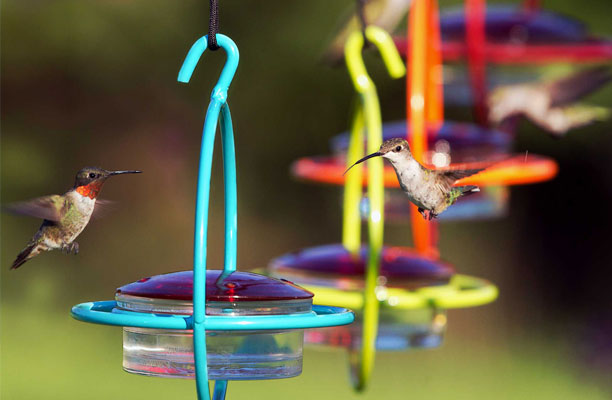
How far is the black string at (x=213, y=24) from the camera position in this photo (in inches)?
75.9

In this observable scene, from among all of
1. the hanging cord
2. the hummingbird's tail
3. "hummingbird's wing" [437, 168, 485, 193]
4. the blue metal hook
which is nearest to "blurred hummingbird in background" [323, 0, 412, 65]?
the hanging cord

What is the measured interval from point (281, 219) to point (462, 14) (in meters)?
4.34

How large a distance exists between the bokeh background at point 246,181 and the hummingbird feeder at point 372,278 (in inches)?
200

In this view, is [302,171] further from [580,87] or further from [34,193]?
[34,193]

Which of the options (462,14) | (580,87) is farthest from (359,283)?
(462,14)

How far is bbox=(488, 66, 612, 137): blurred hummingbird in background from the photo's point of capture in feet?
14.0

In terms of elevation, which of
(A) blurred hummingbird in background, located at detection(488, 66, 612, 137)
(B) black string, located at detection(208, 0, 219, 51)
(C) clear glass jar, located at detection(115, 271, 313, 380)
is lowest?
(C) clear glass jar, located at detection(115, 271, 313, 380)

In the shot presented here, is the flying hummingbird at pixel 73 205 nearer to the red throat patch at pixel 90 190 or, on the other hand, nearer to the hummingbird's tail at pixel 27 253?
the red throat patch at pixel 90 190

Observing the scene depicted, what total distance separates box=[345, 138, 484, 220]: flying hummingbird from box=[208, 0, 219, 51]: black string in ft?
1.54

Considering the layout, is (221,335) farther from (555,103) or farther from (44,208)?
(555,103)

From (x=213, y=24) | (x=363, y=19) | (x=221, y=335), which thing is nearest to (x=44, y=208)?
(x=221, y=335)

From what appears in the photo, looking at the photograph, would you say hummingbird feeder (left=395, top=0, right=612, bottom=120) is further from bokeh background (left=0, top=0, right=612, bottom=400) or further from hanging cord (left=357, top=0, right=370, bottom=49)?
bokeh background (left=0, top=0, right=612, bottom=400)

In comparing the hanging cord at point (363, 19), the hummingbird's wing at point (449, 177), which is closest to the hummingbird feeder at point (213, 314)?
the hummingbird's wing at point (449, 177)

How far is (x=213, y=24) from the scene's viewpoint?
1952 mm
